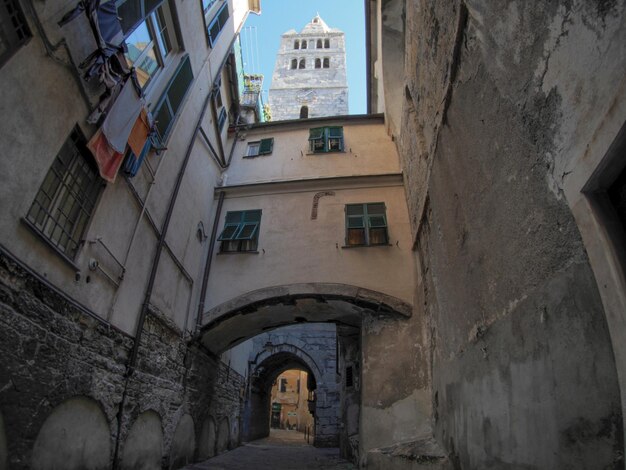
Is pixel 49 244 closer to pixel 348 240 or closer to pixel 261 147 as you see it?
pixel 348 240

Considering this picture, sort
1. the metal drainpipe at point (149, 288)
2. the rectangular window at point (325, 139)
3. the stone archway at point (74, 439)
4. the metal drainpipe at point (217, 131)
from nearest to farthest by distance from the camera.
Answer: the stone archway at point (74, 439) < the metal drainpipe at point (149, 288) < the metal drainpipe at point (217, 131) < the rectangular window at point (325, 139)

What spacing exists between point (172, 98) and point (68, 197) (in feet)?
10.6

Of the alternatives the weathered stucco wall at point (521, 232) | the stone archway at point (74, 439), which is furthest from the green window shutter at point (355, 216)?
the stone archway at point (74, 439)

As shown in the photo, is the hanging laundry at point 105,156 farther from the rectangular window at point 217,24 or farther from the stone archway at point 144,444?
the rectangular window at point 217,24

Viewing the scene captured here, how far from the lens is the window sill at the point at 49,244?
337 centimetres

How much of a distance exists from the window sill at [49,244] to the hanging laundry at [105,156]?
108 centimetres

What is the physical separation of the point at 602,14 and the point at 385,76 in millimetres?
7862

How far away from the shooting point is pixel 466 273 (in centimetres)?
418

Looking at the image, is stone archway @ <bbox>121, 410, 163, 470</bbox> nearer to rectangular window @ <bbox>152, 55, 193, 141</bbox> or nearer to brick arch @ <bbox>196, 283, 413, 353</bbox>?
brick arch @ <bbox>196, 283, 413, 353</bbox>

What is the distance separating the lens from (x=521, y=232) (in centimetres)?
283

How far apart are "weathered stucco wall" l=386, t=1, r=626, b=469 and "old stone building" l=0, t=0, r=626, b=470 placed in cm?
2

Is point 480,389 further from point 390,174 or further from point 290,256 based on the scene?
point 390,174

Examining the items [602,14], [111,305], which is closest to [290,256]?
[111,305]

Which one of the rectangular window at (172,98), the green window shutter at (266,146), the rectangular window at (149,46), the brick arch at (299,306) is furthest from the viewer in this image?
the green window shutter at (266,146)
